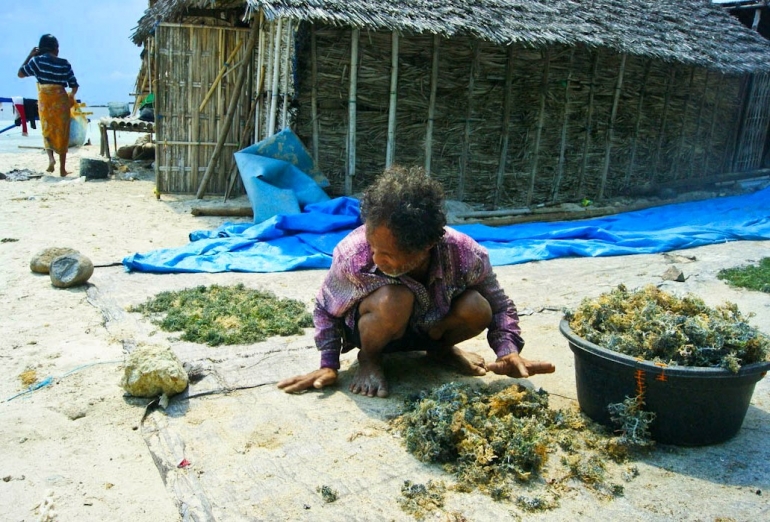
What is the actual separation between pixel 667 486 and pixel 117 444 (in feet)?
7.26

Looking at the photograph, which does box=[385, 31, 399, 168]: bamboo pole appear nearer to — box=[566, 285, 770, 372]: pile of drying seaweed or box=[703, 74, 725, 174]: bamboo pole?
box=[566, 285, 770, 372]: pile of drying seaweed

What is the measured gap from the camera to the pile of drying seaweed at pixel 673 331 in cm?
256

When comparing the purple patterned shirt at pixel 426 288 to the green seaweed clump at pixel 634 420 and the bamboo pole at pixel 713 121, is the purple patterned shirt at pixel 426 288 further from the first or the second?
the bamboo pole at pixel 713 121

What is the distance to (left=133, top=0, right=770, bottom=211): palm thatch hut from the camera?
813 centimetres

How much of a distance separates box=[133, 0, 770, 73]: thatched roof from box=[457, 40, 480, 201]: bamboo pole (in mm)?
593

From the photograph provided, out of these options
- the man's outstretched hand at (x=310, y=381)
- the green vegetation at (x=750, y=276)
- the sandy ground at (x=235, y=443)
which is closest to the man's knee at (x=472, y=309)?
the sandy ground at (x=235, y=443)

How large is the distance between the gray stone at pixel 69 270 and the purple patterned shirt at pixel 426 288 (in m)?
2.64

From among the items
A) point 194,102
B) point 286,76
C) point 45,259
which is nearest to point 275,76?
point 286,76

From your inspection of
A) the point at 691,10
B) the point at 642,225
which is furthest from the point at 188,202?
the point at 691,10

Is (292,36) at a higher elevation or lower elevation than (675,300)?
higher

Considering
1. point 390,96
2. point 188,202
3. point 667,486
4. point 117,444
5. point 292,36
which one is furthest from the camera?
point 188,202

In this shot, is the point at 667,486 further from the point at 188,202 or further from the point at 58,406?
the point at 188,202

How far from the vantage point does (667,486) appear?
2.42m

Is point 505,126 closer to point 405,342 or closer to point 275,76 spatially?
point 275,76
